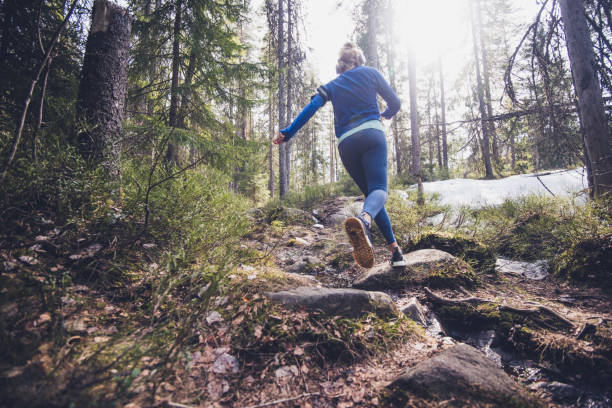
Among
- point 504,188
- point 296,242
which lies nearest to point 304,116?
point 296,242

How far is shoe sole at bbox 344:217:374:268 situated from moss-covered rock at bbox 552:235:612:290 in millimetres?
2272

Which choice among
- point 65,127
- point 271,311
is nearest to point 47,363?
point 271,311

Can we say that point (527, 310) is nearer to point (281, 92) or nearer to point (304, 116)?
point (304, 116)

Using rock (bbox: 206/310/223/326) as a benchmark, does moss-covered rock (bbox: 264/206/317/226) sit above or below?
above

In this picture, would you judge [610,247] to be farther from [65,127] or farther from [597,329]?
[65,127]

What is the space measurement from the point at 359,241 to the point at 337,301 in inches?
26.2

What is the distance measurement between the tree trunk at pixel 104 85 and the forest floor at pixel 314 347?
49.9 inches

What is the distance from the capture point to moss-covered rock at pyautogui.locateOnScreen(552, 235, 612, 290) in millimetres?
2473

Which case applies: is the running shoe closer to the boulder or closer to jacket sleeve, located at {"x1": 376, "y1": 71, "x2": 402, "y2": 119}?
jacket sleeve, located at {"x1": 376, "y1": 71, "x2": 402, "y2": 119}

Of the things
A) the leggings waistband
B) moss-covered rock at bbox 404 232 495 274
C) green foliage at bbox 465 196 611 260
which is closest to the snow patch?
green foliage at bbox 465 196 611 260

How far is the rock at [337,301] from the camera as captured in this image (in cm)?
175

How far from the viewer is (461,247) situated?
332 cm

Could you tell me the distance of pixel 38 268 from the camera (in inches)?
58.2

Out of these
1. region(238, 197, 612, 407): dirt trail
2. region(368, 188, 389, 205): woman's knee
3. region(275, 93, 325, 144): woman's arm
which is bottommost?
region(238, 197, 612, 407): dirt trail
